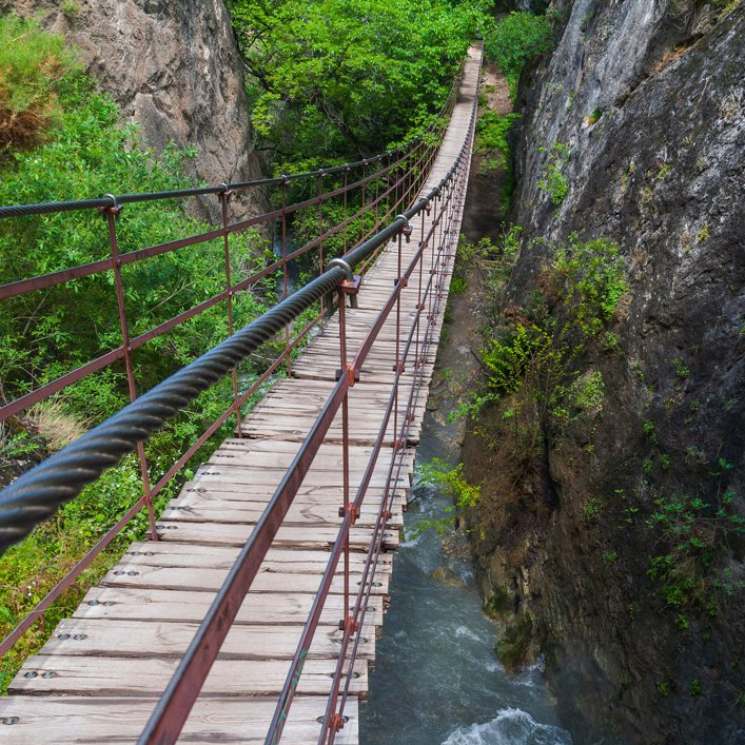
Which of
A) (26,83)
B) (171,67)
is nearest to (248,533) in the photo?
(26,83)

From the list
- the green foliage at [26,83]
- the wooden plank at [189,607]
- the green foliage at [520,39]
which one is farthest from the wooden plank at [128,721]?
the green foliage at [520,39]

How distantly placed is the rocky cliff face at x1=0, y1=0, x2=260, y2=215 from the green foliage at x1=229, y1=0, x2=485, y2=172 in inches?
45.0

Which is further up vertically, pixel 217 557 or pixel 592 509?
pixel 217 557

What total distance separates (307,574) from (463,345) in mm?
6848

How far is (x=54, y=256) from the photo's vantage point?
3682mm

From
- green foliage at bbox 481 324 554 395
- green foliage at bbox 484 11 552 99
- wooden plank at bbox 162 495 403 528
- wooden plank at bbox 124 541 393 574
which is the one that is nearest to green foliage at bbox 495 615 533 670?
green foliage at bbox 481 324 554 395

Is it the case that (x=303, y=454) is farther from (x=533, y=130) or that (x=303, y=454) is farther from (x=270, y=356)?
(x=533, y=130)

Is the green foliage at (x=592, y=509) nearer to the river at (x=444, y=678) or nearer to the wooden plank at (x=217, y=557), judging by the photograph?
the river at (x=444, y=678)

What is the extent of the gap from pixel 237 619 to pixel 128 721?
0.40 meters

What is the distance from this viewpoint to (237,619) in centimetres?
171

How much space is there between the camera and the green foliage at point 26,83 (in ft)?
14.7

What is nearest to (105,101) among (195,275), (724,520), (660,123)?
(195,275)

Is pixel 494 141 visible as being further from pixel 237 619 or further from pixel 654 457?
pixel 237 619

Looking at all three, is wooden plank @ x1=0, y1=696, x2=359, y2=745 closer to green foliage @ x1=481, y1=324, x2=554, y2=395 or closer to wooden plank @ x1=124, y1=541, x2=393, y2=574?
wooden plank @ x1=124, y1=541, x2=393, y2=574
